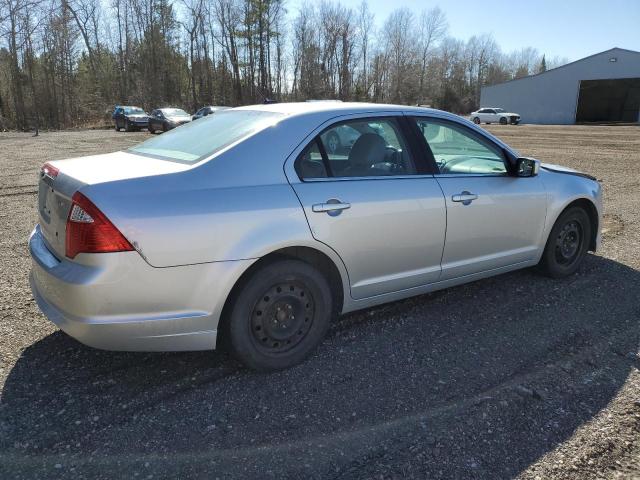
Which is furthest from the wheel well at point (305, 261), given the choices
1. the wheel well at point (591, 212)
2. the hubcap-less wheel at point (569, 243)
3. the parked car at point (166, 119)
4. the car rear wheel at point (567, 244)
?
the parked car at point (166, 119)

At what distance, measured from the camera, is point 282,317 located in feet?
10.2

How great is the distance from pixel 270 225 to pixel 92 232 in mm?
941

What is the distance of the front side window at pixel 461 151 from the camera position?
391 centimetres

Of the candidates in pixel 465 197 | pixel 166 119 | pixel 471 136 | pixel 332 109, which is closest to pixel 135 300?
pixel 332 109

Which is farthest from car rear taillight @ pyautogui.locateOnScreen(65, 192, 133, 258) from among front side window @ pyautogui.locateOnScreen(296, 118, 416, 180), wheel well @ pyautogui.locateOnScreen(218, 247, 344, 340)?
front side window @ pyautogui.locateOnScreen(296, 118, 416, 180)

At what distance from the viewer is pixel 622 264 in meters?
5.22

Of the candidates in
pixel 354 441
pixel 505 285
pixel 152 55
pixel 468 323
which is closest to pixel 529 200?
pixel 505 285

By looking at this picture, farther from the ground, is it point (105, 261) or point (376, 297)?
point (105, 261)

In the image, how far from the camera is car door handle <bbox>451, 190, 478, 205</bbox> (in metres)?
3.68

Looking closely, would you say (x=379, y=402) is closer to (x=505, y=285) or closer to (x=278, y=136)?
(x=278, y=136)

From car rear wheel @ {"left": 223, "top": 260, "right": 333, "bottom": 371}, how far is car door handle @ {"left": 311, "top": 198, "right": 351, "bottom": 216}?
0.35 metres

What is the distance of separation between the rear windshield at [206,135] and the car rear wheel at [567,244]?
290 cm

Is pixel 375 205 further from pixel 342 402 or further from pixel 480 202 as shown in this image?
pixel 342 402

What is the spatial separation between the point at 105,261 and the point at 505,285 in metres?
3.55
